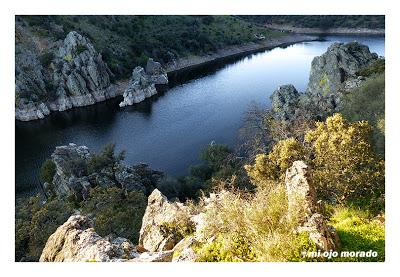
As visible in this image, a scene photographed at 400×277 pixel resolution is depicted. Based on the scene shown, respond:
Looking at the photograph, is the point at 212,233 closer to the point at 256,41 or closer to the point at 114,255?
the point at 114,255

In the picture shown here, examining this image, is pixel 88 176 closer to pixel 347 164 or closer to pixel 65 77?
pixel 347 164

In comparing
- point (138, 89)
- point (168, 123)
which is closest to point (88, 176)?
point (168, 123)

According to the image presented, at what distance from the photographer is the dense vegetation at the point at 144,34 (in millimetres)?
74000

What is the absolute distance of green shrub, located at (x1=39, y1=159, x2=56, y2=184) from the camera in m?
37.5

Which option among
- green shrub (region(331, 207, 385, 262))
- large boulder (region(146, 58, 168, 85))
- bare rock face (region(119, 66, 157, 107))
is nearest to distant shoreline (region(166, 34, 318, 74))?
large boulder (region(146, 58, 168, 85))

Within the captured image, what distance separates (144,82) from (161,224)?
57307 millimetres

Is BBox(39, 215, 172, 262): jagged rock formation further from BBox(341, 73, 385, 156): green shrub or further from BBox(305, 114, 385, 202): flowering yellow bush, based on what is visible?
BBox(341, 73, 385, 156): green shrub

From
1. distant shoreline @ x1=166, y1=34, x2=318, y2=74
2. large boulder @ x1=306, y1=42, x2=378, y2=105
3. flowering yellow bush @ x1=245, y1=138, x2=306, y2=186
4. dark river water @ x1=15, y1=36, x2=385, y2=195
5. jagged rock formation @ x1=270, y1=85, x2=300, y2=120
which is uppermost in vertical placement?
flowering yellow bush @ x1=245, y1=138, x2=306, y2=186

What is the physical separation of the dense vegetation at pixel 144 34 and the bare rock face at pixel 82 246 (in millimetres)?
62921

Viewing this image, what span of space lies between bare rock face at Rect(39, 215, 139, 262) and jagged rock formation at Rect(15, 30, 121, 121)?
51.7m

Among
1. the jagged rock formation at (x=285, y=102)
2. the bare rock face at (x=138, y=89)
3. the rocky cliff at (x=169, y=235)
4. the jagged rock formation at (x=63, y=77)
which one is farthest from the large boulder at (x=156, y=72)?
the rocky cliff at (x=169, y=235)

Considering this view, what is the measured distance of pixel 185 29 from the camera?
302ft

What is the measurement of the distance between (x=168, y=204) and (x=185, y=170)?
84.4 feet
